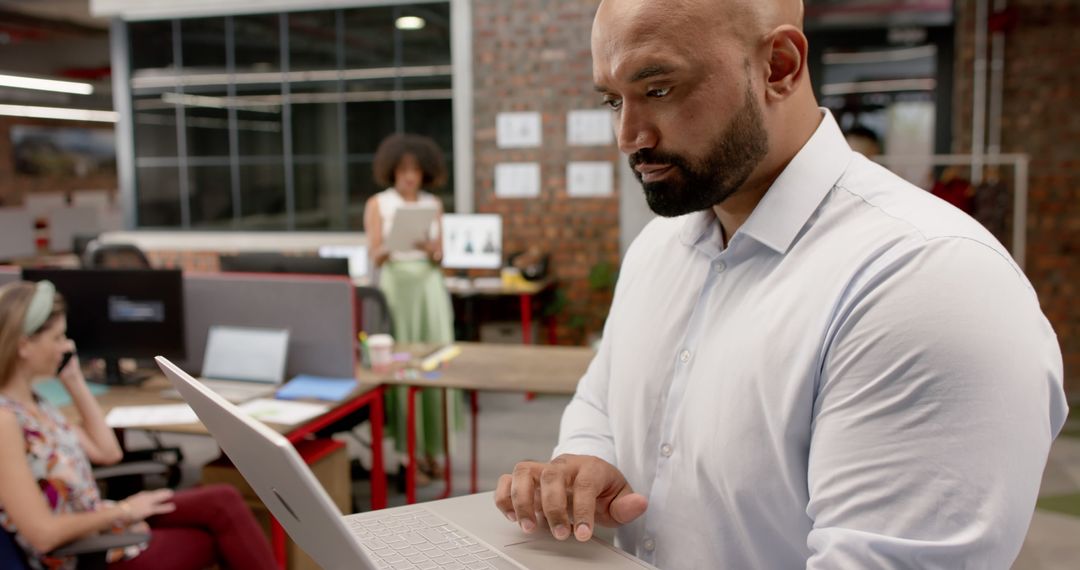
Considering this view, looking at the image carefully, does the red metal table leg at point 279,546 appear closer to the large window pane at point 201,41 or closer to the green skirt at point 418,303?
the green skirt at point 418,303

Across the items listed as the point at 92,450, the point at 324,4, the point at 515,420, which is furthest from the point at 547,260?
the point at 92,450

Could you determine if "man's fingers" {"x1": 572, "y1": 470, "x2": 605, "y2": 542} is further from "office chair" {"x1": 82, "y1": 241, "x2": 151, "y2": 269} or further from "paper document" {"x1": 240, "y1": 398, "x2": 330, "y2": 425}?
"office chair" {"x1": 82, "y1": 241, "x2": 151, "y2": 269}

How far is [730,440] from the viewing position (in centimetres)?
84

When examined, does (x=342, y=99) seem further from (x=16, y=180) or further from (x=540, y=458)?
(x=16, y=180)

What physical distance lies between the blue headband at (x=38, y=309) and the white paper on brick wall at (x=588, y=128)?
4.38 metres

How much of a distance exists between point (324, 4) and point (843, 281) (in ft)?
22.2

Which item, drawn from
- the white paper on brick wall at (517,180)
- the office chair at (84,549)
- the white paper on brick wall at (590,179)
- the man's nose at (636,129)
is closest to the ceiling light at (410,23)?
the white paper on brick wall at (517,180)

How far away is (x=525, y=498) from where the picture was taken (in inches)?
35.4

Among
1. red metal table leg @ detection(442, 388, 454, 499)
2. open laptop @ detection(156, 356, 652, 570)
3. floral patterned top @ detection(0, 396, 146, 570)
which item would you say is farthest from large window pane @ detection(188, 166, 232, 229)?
open laptop @ detection(156, 356, 652, 570)

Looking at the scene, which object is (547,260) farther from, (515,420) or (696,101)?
(696,101)

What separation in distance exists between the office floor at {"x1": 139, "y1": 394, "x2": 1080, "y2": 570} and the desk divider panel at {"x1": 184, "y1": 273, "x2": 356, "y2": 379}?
3.38 feet

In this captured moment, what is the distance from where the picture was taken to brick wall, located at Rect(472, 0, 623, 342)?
6.18 meters

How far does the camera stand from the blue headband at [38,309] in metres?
2.13

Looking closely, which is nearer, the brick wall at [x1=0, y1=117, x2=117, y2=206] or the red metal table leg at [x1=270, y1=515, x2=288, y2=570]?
the red metal table leg at [x1=270, y1=515, x2=288, y2=570]
